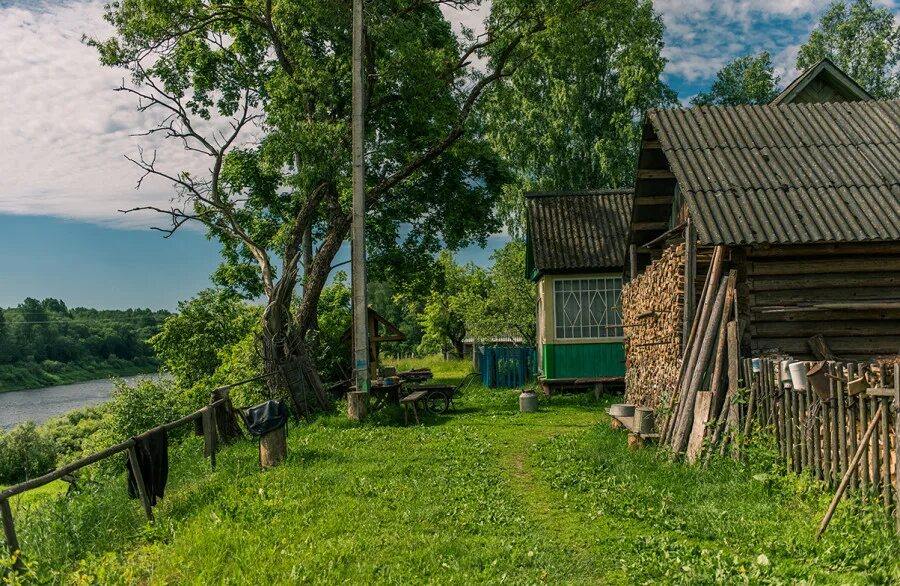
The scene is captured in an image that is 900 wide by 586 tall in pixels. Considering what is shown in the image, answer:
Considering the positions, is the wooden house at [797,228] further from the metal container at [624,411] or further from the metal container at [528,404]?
the metal container at [528,404]

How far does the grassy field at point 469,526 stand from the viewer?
5688 millimetres

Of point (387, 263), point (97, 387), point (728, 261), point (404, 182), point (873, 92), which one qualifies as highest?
point (873, 92)

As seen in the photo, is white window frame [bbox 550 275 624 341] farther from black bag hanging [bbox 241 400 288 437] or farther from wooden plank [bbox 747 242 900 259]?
black bag hanging [bbox 241 400 288 437]

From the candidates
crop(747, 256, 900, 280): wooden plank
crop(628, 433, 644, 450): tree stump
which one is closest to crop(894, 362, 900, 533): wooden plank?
crop(747, 256, 900, 280): wooden plank

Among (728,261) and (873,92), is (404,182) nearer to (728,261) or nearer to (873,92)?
(728,261)

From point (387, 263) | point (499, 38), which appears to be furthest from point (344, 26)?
point (387, 263)

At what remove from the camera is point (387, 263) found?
2631 cm

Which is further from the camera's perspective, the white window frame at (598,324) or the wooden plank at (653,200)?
the white window frame at (598,324)

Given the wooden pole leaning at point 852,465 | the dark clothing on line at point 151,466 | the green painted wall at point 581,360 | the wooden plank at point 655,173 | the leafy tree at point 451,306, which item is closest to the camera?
the wooden pole leaning at point 852,465

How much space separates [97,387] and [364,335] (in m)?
70.5

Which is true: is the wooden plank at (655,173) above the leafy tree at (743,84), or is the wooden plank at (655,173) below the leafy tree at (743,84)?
below

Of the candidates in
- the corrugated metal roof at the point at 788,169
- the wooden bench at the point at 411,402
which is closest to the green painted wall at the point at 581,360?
the wooden bench at the point at 411,402

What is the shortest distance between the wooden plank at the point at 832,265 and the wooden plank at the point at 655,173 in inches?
152

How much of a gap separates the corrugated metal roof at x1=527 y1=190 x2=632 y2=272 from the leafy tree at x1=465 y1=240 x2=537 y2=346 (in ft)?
38.2
